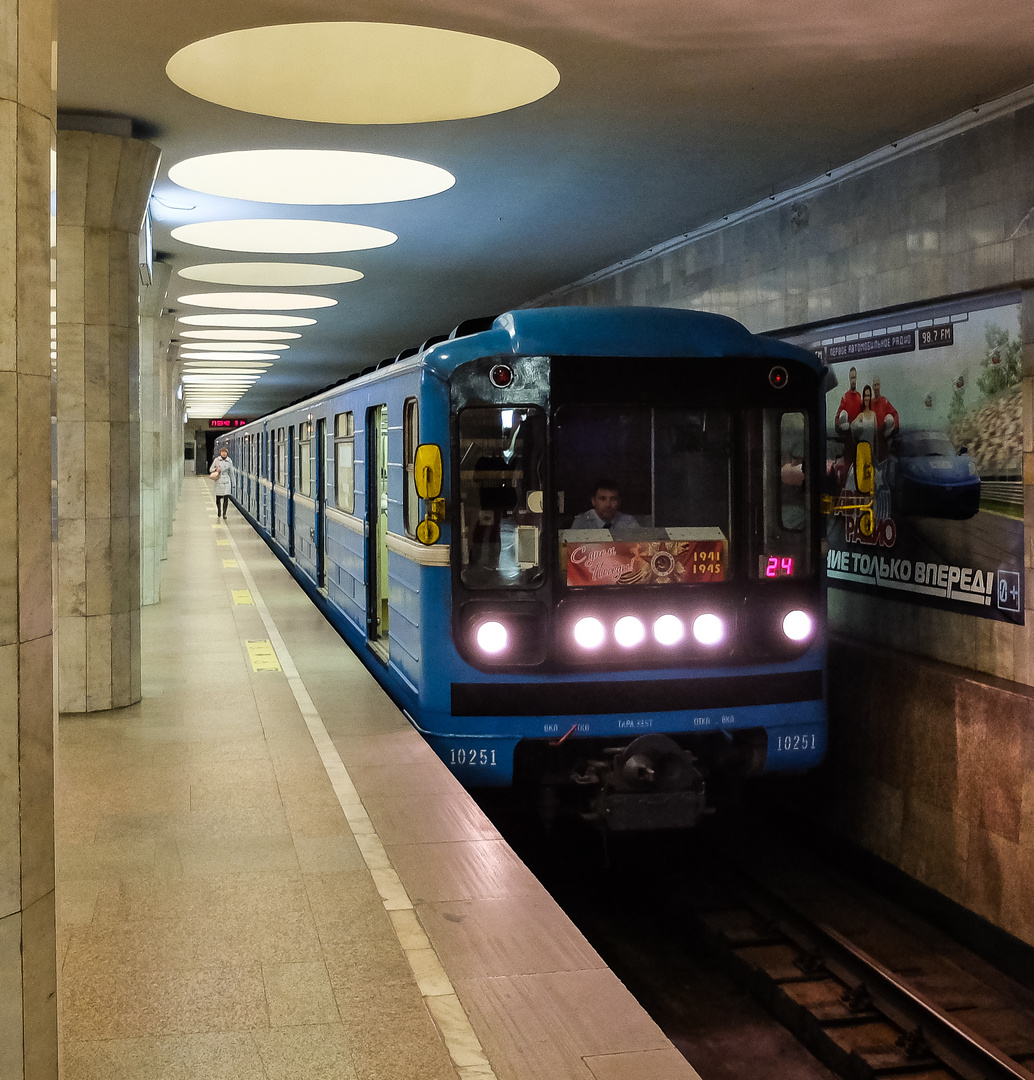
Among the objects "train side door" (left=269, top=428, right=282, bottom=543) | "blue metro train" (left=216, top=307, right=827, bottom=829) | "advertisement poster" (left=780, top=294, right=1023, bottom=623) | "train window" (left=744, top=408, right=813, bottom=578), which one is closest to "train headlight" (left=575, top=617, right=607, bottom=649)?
"blue metro train" (left=216, top=307, right=827, bottom=829)

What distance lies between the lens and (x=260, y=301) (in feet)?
63.4

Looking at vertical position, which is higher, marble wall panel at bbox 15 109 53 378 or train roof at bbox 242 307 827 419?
train roof at bbox 242 307 827 419

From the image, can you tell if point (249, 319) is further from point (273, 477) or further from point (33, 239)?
point (33, 239)

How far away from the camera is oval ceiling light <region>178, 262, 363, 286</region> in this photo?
16234 millimetres

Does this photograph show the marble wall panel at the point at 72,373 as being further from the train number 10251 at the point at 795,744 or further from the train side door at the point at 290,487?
the train side door at the point at 290,487

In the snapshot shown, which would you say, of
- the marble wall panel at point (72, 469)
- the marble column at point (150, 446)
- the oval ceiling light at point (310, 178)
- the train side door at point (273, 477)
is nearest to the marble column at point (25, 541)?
the marble wall panel at point (72, 469)

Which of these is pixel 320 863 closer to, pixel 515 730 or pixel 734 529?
pixel 515 730

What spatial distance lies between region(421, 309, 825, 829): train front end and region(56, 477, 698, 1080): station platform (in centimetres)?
76

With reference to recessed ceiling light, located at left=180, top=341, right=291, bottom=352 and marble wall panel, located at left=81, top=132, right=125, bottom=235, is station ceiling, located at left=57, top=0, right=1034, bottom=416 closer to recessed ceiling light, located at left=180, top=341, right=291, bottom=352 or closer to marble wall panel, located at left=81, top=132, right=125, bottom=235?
marble wall panel, located at left=81, top=132, right=125, bottom=235

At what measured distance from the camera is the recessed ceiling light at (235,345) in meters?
27.3

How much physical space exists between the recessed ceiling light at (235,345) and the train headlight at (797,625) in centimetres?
2104

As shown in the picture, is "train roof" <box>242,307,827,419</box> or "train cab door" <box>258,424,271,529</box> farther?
"train cab door" <box>258,424,271,529</box>

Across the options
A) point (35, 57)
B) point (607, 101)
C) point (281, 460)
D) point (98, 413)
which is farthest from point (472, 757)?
point (281, 460)

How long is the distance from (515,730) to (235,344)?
22.5 metres
